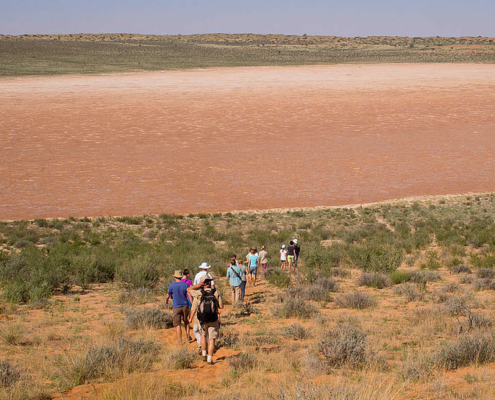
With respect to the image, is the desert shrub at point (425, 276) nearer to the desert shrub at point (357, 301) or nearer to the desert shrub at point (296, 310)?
the desert shrub at point (357, 301)

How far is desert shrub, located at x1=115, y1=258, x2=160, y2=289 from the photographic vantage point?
40.7 feet

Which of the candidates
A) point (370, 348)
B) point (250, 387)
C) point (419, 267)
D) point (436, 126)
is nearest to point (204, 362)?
point (250, 387)

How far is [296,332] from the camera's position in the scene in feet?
27.4

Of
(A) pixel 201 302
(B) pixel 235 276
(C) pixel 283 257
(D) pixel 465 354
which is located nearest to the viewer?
(D) pixel 465 354

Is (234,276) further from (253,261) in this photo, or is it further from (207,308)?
(207,308)

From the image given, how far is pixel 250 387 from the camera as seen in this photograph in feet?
19.7

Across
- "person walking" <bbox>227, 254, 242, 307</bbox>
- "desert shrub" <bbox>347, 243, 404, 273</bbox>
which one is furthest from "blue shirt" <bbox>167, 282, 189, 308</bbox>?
"desert shrub" <bbox>347, 243, 404, 273</bbox>

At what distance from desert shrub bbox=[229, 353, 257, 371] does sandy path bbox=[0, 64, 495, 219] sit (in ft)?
51.9

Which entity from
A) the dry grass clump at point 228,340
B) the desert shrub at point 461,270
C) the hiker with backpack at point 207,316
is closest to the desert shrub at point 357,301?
the dry grass clump at point 228,340

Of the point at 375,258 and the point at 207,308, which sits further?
the point at 375,258

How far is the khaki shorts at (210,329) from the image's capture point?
7.65 metres

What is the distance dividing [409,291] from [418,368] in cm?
493

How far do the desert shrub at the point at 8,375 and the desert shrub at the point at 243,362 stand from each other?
2.53 meters

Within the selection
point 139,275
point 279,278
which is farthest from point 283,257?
point 139,275
